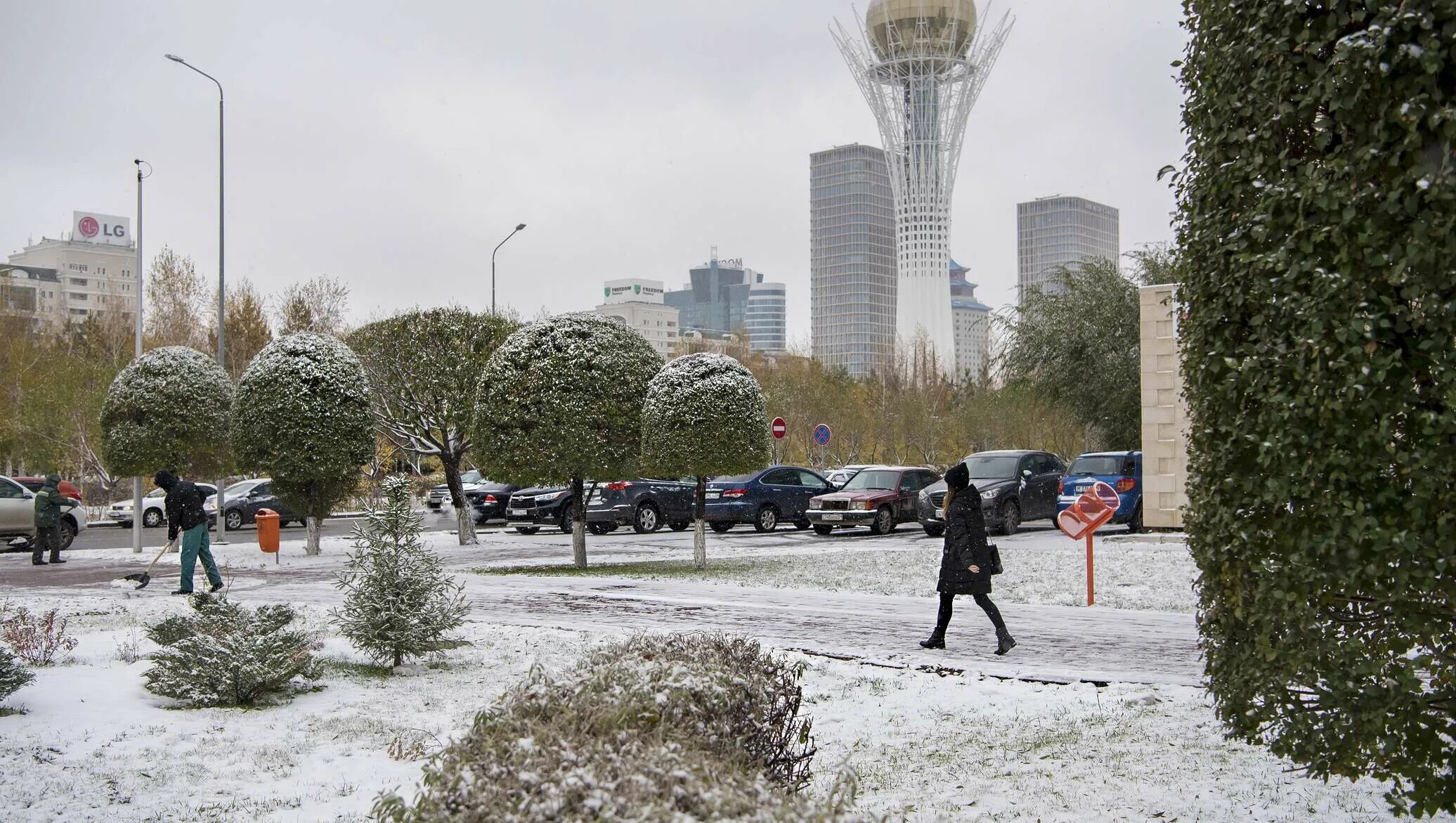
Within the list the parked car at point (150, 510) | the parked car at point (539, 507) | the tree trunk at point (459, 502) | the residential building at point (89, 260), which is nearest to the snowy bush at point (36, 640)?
the tree trunk at point (459, 502)

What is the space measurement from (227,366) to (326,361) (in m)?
23.6

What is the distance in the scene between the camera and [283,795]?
6008 millimetres

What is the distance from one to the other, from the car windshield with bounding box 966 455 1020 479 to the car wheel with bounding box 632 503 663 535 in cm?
797

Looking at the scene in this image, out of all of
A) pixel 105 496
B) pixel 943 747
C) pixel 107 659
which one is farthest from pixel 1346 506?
pixel 105 496

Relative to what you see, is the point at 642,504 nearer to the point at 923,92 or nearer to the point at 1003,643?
the point at 1003,643

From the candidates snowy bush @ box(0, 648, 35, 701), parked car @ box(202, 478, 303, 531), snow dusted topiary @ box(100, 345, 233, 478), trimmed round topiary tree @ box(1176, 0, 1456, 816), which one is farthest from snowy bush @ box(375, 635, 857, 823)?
parked car @ box(202, 478, 303, 531)

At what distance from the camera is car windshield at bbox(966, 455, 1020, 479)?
27.0 m

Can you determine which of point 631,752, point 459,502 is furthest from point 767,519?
point 631,752

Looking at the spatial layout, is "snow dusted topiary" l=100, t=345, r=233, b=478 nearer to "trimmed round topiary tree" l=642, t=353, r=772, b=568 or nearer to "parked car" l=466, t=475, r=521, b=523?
"parked car" l=466, t=475, r=521, b=523

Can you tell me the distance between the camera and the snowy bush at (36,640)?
972 centimetres

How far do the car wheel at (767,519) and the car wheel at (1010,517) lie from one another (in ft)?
19.7

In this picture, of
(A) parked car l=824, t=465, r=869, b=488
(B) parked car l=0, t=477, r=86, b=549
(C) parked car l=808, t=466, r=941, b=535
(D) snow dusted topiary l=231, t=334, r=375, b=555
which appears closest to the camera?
(D) snow dusted topiary l=231, t=334, r=375, b=555

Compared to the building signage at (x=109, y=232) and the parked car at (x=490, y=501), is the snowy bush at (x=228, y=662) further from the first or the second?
the building signage at (x=109, y=232)

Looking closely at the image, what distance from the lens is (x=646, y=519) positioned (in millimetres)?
29812
